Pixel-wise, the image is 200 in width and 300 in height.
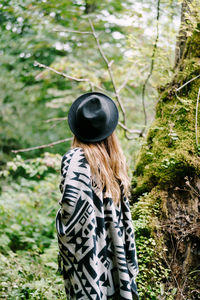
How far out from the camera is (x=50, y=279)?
3404mm

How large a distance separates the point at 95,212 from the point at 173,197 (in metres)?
1.22

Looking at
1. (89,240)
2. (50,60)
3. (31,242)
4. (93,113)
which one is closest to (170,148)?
(93,113)

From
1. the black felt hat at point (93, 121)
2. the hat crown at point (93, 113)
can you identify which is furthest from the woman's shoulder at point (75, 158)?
the hat crown at point (93, 113)

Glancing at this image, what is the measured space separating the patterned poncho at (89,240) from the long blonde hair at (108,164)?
0.06m

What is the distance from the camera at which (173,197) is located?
2965 mm

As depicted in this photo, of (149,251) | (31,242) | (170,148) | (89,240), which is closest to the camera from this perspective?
(89,240)

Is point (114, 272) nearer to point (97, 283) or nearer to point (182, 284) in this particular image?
point (97, 283)

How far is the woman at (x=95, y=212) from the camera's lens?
1.97 m

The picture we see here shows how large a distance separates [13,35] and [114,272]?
7.41 m

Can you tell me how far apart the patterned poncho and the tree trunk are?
0.53 m

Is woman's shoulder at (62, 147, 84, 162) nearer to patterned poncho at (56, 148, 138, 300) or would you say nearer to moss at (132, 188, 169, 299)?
patterned poncho at (56, 148, 138, 300)

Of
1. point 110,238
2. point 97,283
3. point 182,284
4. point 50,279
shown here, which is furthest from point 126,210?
point 50,279

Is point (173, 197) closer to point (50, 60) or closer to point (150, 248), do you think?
point (150, 248)

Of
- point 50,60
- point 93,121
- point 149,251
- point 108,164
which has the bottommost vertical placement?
point 50,60
